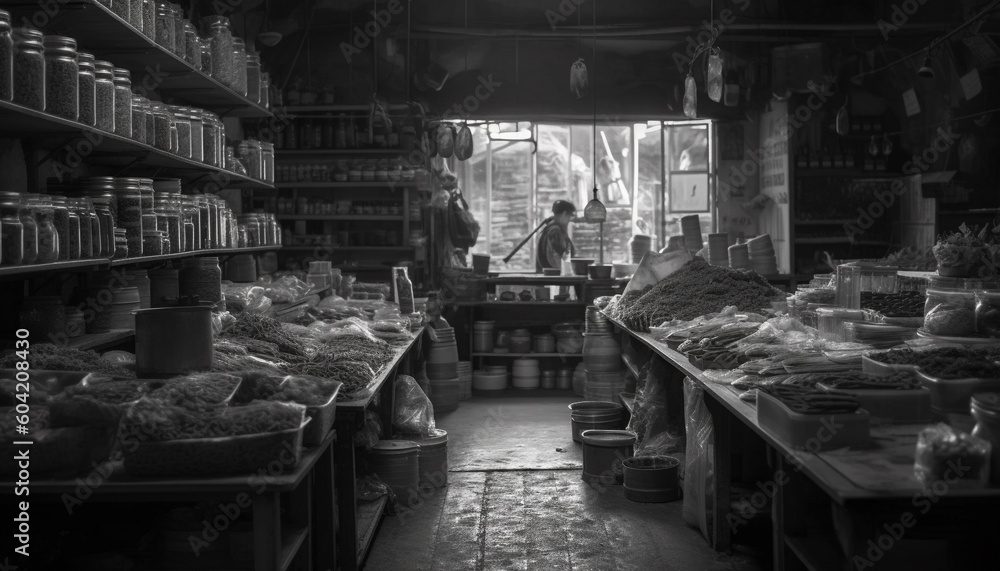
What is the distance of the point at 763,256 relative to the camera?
823 cm

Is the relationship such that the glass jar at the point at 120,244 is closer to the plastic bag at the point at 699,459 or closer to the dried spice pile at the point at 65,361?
the dried spice pile at the point at 65,361

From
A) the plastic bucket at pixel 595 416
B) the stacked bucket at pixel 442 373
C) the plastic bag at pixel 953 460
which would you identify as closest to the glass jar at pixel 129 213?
the plastic bag at pixel 953 460

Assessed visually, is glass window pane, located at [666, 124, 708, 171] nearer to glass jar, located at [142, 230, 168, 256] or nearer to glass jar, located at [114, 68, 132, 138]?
glass jar, located at [142, 230, 168, 256]

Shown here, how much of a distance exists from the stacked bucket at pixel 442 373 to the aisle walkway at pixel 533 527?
5.26 ft

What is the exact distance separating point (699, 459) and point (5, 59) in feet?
10.3

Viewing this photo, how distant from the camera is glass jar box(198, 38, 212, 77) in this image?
4.91 m

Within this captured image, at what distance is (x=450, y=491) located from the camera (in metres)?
5.30

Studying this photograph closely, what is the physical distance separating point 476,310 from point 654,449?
4670 millimetres

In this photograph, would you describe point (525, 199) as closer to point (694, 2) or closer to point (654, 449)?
point (694, 2)

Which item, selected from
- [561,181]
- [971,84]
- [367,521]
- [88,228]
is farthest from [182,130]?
[561,181]

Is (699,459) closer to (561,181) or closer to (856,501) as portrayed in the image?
(856,501)

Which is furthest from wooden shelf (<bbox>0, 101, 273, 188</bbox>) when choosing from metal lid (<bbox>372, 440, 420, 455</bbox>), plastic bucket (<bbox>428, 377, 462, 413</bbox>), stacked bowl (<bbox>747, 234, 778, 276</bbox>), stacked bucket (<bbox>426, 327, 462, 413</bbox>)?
stacked bowl (<bbox>747, 234, 778, 276</bbox>)

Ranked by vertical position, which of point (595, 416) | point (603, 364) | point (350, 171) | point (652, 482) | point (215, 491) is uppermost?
point (350, 171)

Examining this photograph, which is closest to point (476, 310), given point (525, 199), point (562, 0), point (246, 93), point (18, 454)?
point (525, 199)
